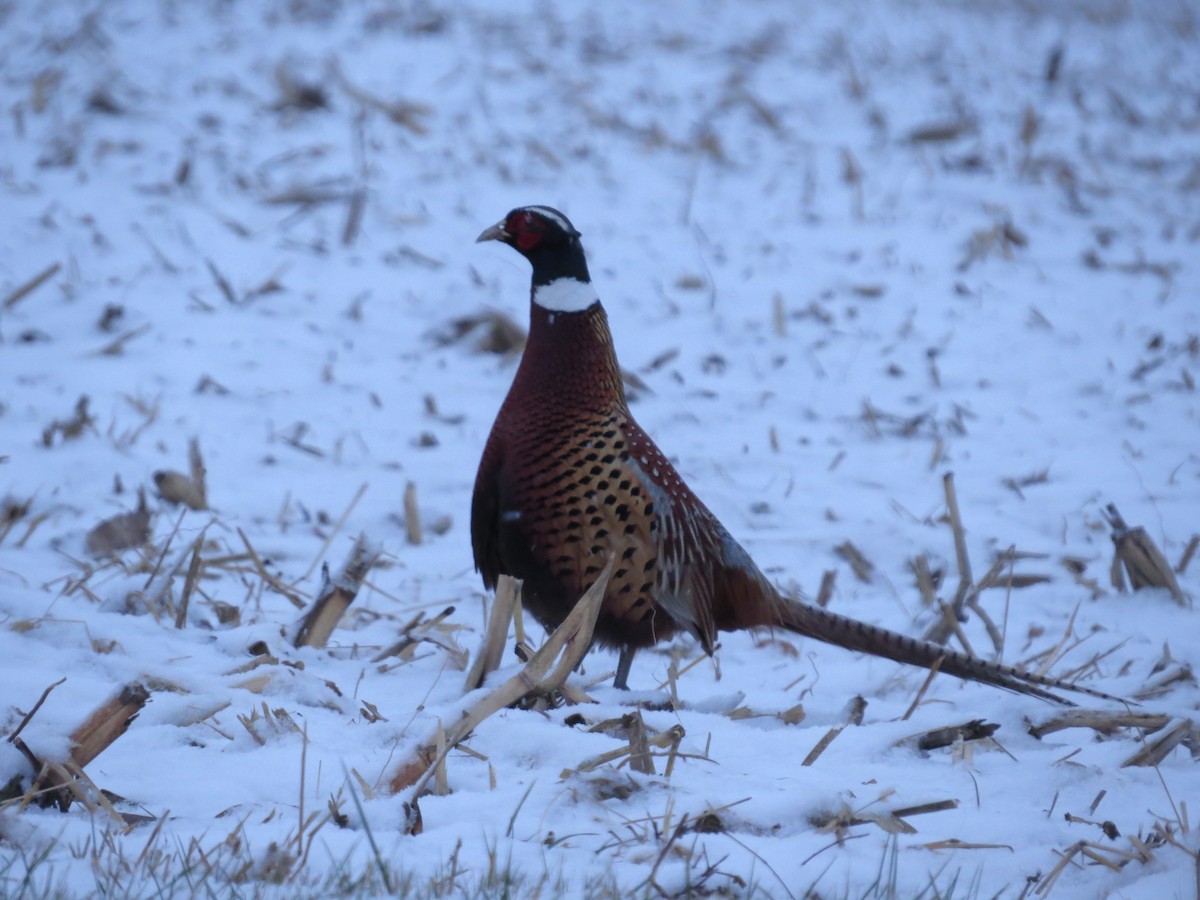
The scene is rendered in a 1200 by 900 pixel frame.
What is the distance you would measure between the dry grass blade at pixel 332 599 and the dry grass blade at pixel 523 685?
0.61 m

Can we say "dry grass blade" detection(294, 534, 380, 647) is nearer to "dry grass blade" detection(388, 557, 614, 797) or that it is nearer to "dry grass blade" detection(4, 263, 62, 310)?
"dry grass blade" detection(388, 557, 614, 797)

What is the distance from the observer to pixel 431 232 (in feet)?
20.5

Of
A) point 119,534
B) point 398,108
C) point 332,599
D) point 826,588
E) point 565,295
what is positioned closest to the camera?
point 332,599

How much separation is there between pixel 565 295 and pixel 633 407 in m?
2.07

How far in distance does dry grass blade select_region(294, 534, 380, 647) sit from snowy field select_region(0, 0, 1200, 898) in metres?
0.04

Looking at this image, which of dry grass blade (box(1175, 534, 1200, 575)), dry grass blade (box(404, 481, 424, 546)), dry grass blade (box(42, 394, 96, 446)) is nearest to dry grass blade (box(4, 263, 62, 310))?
dry grass blade (box(42, 394, 96, 446))

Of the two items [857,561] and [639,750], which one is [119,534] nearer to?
[639,750]

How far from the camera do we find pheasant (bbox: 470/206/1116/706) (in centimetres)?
272

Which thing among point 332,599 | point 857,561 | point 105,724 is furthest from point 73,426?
point 857,561

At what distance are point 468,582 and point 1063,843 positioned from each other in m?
1.97

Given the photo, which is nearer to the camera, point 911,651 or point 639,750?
point 639,750

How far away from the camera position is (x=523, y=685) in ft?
6.99

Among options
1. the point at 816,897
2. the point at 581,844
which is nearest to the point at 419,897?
the point at 581,844

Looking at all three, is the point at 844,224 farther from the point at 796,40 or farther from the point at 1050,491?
the point at 796,40
